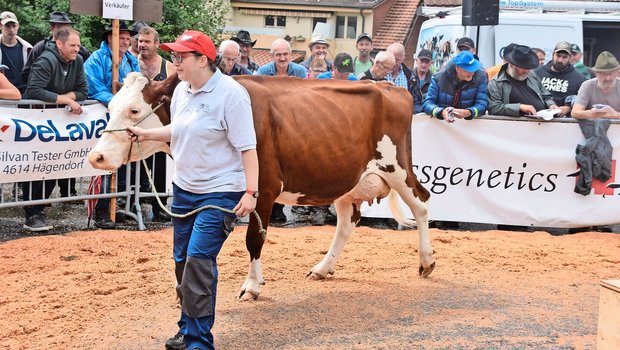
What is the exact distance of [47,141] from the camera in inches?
400

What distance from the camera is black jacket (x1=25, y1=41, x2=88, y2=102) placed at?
1028cm

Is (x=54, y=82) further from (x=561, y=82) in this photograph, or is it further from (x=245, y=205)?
(x=561, y=82)

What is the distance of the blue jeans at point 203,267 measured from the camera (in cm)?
583

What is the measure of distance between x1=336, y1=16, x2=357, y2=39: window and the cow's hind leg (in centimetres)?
4010

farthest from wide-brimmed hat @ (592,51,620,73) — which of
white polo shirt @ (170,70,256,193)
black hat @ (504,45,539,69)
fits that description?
white polo shirt @ (170,70,256,193)

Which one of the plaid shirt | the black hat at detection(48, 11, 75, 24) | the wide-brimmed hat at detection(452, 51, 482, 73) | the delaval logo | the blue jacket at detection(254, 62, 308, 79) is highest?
the black hat at detection(48, 11, 75, 24)

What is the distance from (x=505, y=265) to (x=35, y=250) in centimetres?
465

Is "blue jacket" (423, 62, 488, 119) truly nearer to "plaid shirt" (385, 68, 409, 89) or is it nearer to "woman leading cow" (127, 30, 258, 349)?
"plaid shirt" (385, 68, 409, 89)

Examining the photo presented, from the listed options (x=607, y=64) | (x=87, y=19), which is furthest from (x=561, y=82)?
(x=87, y=19)

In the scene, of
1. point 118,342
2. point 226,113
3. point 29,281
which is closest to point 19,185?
point 29,281

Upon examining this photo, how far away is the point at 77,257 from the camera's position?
9008mm

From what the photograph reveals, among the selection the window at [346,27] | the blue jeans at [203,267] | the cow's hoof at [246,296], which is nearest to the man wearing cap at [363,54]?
the cow's hoof at [246,296]

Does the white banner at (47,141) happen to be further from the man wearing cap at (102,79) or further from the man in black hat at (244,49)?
the man in black hat at (244,49)

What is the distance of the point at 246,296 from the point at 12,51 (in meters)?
6.03
